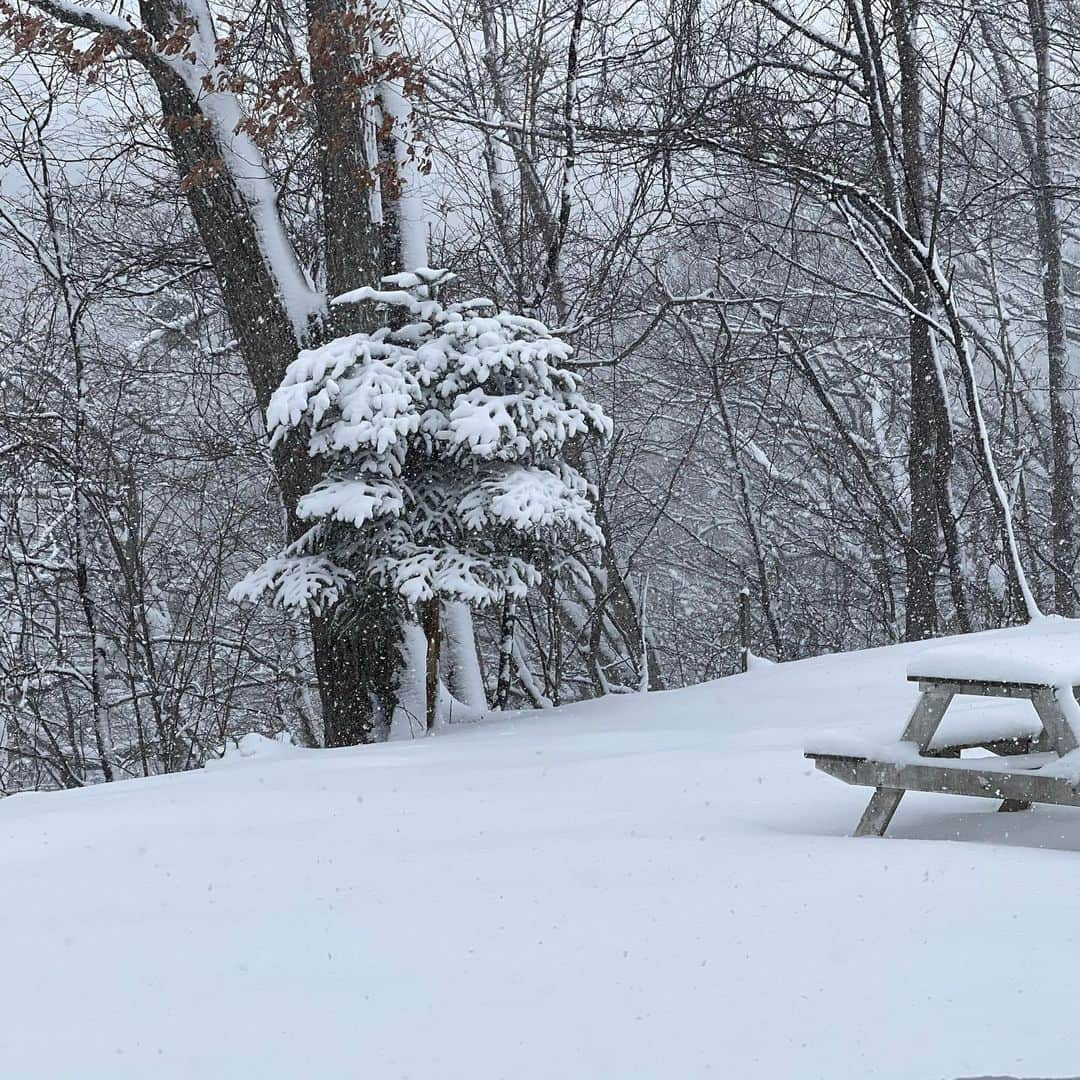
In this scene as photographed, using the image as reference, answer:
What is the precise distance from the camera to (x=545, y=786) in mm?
4547

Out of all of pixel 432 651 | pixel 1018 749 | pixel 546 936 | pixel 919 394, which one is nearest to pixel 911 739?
pixel 1018 749

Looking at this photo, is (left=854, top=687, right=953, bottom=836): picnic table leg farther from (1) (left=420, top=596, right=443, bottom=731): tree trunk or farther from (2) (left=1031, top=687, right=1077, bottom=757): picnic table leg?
(1) (left=420, top=596, right=443, bottom=731): tree trunk

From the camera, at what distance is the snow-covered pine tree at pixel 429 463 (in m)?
6.20

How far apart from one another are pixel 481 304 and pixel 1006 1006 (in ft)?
17.7

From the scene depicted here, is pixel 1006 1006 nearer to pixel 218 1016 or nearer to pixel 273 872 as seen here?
pixel 218 1016

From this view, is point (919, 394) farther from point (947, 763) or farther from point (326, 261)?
point (947, 763)

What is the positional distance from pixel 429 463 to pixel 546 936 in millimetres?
4319

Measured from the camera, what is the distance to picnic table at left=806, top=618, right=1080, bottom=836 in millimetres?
3316

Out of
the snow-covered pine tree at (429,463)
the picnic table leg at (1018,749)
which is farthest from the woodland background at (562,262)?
the picnic table leg at (1018,749)

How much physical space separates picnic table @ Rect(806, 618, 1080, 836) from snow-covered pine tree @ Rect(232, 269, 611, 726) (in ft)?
9.26

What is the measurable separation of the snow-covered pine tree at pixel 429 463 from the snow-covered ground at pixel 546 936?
A: 196 cm

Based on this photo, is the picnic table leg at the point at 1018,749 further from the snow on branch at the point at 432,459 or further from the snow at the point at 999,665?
the snow on branch at the point at 432,459

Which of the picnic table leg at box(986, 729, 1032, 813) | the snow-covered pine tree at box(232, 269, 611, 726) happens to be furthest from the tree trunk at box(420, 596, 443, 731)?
the picnic table leg at box(986, 729, 1032, 813)

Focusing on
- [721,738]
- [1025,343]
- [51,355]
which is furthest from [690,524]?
[721,738]
